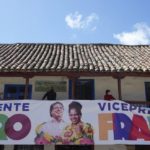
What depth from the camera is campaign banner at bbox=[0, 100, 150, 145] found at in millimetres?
12969

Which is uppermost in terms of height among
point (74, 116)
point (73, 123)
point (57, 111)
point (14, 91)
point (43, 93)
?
point (14, 91)

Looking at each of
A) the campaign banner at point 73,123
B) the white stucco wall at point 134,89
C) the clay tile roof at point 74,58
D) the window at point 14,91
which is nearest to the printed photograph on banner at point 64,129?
the campaign banner at point 73,123

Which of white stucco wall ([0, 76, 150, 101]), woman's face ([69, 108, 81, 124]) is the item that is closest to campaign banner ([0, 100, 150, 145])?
woman's face ([69, 108, 81, 124])

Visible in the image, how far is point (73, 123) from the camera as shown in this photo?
43.4 feet

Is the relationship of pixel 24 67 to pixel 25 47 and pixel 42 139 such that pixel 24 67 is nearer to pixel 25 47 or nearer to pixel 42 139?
pixel 42 139

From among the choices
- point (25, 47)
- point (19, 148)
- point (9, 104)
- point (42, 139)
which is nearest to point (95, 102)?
point (42, 139)

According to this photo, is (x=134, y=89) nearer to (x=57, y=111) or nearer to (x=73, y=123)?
(x=73, y=123)

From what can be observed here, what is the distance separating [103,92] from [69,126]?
3714 mm

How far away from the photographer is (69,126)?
13180mm

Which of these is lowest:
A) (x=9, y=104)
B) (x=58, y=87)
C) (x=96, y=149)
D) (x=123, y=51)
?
(x=96, y=149)

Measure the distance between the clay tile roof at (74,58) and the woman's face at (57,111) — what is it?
5.17 feet

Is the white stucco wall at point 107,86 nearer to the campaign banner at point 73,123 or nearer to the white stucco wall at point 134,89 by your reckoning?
the white stucco wall at point 134,89

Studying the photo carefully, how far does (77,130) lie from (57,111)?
1036 mm

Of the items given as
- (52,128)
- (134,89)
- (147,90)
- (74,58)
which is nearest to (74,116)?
(52,128)
